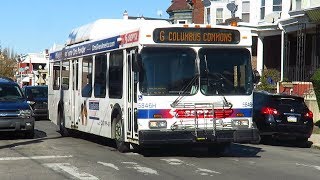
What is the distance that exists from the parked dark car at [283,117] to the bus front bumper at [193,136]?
15.5 ft

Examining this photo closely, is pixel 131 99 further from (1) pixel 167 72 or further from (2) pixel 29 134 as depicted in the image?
(2) pixel 29 134

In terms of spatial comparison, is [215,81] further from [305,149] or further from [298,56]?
[298,56]

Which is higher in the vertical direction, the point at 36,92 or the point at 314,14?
the point at 314,14

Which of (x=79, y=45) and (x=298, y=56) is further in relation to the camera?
(x=298, y=56)

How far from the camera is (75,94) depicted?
58.5 ft

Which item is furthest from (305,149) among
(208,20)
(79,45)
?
(208,20)

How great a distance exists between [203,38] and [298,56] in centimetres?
1949

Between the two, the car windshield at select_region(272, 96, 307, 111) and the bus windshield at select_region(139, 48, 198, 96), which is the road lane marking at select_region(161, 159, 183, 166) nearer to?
the bus windshield at select_region(139, 48, 198, 96)

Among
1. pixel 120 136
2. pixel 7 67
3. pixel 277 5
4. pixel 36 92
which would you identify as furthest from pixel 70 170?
pixel 7 67

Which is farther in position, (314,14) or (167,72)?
(314,14)

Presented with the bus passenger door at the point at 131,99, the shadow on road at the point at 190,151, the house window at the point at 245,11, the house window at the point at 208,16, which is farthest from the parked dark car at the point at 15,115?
the house window at the point at 208,16

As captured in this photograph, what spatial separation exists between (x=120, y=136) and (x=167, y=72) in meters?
2.39

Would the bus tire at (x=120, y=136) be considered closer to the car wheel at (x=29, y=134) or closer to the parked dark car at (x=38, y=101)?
the car wheel at (x=29, y=134)

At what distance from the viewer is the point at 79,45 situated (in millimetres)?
17719
